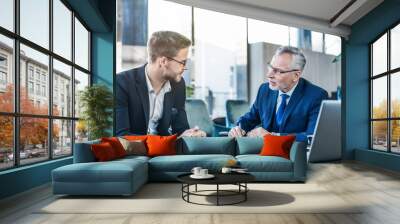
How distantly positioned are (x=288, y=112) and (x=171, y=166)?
3833mm

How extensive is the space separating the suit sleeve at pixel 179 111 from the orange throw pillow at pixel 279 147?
2.67 meters

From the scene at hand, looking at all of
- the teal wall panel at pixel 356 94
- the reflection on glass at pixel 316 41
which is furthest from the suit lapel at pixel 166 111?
the teal wall panel at pixel 356 94

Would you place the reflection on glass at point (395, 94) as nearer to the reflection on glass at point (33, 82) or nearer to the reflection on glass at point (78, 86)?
the reflection on glass at point (78, 86)

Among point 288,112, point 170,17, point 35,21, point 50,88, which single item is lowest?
point 288,112

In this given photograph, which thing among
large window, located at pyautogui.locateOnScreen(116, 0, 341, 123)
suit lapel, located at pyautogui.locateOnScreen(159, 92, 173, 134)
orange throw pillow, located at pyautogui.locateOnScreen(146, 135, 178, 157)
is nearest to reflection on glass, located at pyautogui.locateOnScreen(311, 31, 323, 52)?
large window, located at pyautogui.locateOnScreen(116, 0, 341, 123)

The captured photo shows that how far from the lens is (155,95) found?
837 cm

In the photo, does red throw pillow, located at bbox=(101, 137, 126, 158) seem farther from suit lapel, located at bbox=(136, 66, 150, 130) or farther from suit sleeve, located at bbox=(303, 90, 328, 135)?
suit sleeve, located at bbox=(303, 90, 328, 135)

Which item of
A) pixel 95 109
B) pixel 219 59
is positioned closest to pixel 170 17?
pixel 219 59

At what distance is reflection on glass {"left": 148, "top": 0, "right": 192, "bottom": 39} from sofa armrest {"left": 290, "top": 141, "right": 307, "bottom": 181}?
3.93 metres

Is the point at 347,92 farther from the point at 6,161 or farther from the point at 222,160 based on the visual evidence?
the point at 6,161

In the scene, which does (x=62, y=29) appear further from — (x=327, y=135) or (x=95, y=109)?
(x=327, y=135)

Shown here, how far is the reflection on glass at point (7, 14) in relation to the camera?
15.0 feet

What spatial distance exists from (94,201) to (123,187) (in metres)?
0.37

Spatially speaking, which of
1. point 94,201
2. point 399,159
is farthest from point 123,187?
point 399,159
